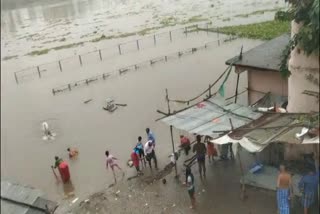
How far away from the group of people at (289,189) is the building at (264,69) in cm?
419

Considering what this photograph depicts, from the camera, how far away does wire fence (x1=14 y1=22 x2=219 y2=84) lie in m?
27.7

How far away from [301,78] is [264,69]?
7.12ft

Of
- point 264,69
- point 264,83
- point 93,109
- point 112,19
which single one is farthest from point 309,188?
point 112,19

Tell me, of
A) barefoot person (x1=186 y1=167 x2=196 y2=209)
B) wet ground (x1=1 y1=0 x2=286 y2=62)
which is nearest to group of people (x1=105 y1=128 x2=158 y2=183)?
barefoot person (x1=186 y1=167 x2=196 y2=209)

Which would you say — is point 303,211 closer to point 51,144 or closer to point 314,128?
point 314,128

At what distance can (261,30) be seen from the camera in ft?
96.7

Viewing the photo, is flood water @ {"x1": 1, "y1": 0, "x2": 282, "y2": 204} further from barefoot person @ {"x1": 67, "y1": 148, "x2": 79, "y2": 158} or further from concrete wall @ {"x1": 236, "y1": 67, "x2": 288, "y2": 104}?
concrete wall @ {"x1": 236, "y1": 67, "x2": 288, "y2": 104}

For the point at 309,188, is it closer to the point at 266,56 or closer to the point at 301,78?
the point at 301,78

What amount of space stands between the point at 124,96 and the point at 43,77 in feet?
26.3

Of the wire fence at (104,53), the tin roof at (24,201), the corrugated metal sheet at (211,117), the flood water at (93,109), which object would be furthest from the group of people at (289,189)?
the wire fence at (104,53)

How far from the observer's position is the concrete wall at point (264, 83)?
12.6 m

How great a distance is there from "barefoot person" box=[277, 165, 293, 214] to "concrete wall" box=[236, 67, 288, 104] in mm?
4397

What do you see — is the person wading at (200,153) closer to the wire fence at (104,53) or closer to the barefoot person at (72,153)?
the barefoot person at (72,153)

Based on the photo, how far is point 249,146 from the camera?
9.12 m
